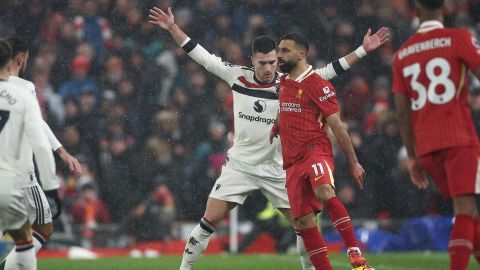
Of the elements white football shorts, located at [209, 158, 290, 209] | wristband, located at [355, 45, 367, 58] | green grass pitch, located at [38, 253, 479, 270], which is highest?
wristband, located at [355, 45, 367, 58]

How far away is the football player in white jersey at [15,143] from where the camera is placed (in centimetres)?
689

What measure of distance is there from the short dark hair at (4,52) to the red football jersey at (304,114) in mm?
2456

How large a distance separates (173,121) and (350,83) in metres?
3.11

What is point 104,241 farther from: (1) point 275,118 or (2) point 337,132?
(2) point 337,132

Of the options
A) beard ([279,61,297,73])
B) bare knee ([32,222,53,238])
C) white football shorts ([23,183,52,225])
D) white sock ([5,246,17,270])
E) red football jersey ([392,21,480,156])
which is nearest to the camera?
red football jersey ([392,21,480,156])

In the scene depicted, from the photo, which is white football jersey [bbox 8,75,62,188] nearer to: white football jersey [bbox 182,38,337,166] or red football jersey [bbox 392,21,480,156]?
white football jersey [bbox 182,38,337,166]

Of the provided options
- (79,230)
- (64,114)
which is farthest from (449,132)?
(64,114)

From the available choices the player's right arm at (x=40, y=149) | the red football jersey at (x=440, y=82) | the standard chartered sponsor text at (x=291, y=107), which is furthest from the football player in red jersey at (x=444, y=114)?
the player's right arm at (x=40, y=149)

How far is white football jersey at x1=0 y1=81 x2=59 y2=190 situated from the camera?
22.6ft

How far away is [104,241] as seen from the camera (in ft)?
49.6

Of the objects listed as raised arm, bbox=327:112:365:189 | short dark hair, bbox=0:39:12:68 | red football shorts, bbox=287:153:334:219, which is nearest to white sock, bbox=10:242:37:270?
short dark hair, bbox=0:39:12:68

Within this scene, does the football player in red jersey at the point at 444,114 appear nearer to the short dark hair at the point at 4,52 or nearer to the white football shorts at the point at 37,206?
the short dark hair at the point at 4,52

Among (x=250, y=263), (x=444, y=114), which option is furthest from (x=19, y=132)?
(x=250, y=263)

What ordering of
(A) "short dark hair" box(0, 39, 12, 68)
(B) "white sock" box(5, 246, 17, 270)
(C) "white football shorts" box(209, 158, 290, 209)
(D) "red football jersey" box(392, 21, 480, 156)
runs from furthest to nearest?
(C) "white football shorts" box(209, 158, 290, 209) → (B) "white sock" box(5, 246, 17, 270) → (A) "short dark hair" box(0, 39, 12, 68) → (D) "red football jersey" box(392, 21, 480, 156)
